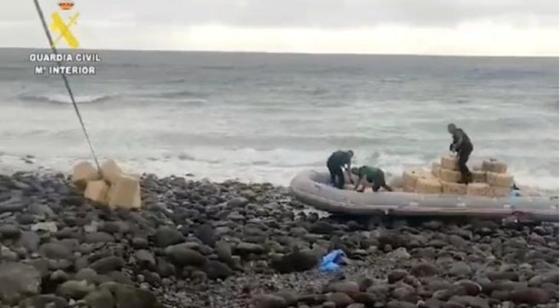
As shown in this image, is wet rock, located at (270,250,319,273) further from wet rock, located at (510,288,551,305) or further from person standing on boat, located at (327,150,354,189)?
wet rock, located at (510,288,551,305)

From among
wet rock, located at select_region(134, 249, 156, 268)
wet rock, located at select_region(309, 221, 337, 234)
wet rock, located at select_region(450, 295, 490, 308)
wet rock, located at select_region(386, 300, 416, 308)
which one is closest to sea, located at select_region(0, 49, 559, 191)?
wet rock, located at select_region(309, 221, 337, 234)

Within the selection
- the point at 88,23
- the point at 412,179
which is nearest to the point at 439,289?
the point at 412,179

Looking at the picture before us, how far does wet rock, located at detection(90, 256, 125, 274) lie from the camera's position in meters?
2.49

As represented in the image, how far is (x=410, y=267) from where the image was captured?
8.29ft

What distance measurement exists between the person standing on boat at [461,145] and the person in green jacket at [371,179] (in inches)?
9.3

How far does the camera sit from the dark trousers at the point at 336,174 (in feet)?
9.07

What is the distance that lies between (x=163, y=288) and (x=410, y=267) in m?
0.69

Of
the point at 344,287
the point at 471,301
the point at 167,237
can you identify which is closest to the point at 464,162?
the point at 471,301

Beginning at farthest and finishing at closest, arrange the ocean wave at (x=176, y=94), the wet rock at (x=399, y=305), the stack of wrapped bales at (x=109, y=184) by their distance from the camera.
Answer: the ocean wave at (x=176, y=94) → the stack of wrapped bales at (x=109, y=184) → the wet rock at (x=399, y=305)

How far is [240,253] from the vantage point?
2584 mm

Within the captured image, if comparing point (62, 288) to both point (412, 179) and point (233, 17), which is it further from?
point (412, 179)

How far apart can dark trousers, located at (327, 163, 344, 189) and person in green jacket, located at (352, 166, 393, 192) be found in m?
0.05

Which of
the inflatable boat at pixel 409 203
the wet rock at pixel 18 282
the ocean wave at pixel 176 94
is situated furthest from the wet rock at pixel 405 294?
the wet rock at pixel 18 282

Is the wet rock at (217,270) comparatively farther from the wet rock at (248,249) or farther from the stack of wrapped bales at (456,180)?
the stack of wrapped bales at (456,180)
